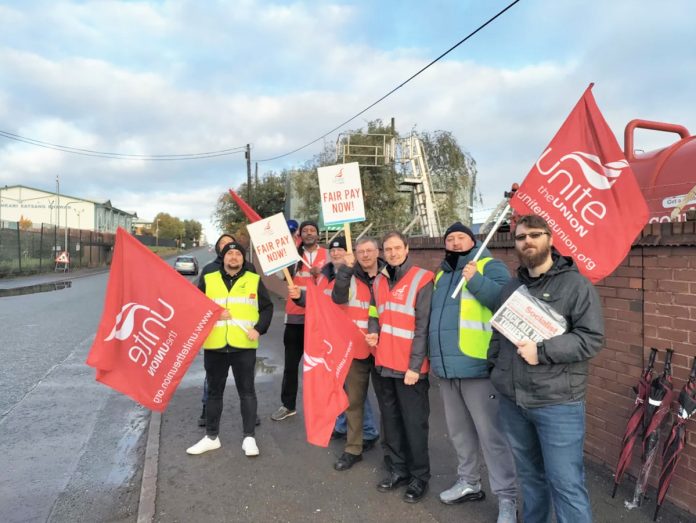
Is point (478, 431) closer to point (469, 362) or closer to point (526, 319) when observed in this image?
point (469, 362)

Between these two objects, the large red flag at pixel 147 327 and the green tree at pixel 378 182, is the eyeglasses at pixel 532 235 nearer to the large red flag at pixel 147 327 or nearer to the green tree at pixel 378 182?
the large red flag at pixel 147 327

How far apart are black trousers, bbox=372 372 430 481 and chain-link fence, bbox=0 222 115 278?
2910 centimetres

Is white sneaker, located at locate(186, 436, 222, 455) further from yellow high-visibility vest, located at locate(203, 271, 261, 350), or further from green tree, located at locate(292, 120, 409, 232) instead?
green tree, located at locate(292, 120, 409, 232)

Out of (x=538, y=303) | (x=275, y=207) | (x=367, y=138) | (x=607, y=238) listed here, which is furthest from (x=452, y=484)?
(x=275, y=207)

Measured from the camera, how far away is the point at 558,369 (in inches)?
99.5

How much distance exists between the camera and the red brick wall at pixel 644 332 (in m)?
3.10

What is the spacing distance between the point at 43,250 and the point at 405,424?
35.1m

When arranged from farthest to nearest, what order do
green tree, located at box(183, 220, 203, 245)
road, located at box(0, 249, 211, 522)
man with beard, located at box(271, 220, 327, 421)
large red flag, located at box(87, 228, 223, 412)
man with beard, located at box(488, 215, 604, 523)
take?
green tree, located at box(183, 220, 203, 245)
man with beard, located at box(271, 220, 327, 421)
large red flag, located at box(87, 228, 223, 412)
road, located at box(0, 249, 211, 522)
man with beard, located at box(488, 215, 604, 523)

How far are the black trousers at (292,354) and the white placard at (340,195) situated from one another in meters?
1.34

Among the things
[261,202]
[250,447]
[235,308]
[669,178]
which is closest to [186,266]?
[261,202]

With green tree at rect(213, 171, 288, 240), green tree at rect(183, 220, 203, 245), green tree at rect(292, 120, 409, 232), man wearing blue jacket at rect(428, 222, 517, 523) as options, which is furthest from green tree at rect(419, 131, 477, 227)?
green tree at rect(183, 220, 203, 245)

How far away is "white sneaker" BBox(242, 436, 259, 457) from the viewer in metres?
4.18

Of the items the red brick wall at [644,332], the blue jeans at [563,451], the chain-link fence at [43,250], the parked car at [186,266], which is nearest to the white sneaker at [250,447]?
the blue jeans at [563,451]

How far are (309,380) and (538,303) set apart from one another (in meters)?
1.95
